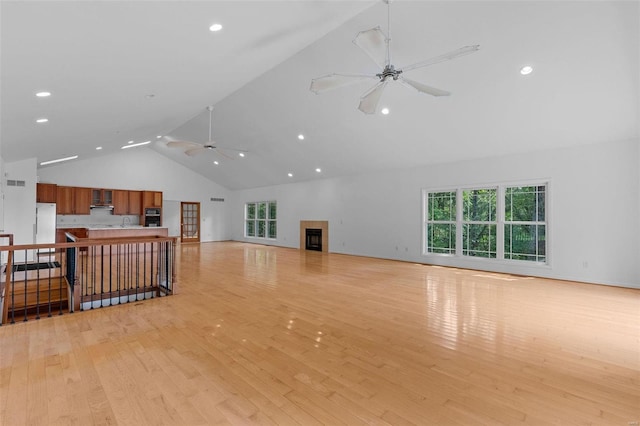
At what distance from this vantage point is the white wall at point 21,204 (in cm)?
757

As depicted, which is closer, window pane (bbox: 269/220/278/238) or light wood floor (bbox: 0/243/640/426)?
light wood floor (bbox: 0/243/640/426)

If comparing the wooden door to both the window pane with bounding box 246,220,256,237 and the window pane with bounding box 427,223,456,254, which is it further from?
the window pane with bounding box 427,223,456,254

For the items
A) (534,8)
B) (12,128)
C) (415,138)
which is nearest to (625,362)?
(534,8)

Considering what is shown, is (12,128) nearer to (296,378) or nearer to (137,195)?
(296,378)

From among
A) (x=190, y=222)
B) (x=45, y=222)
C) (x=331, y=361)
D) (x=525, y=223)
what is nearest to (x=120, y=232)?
(x=45, y=222)

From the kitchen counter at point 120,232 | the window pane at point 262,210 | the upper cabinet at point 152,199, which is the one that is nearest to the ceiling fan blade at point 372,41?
the kitchen counter at point 120,232

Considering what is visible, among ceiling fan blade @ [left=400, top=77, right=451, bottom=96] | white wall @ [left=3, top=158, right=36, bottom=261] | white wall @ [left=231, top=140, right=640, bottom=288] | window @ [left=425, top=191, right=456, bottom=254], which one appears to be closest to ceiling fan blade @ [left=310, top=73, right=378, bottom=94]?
ceiling fan blade @ [left=400, top=77, right=451, bottom=96]

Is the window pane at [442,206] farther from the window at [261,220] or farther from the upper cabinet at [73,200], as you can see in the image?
the upper cabinet at [73,200]

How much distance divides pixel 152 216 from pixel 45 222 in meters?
3.11

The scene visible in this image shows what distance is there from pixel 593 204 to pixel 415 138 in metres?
3.43

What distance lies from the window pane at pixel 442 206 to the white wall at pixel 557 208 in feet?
0.97

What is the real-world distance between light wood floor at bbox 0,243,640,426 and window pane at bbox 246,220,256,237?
9.17 metres

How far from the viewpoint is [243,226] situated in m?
14.1

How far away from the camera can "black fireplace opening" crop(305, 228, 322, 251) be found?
35.2ft
